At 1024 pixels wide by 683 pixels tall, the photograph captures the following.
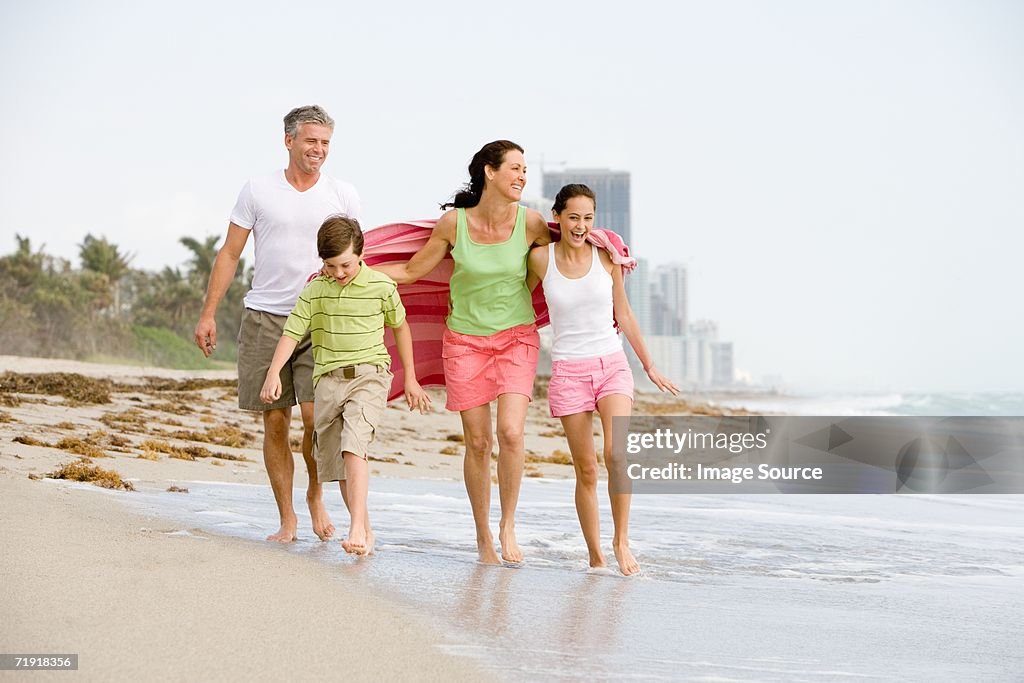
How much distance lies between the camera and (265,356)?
5047mm

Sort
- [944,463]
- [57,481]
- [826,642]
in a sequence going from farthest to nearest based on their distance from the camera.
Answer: [944,463], [57,481], [826,642]

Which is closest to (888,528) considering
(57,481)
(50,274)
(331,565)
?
(331,565)

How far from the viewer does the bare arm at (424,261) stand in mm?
4969

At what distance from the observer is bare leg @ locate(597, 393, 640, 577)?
4.64 m

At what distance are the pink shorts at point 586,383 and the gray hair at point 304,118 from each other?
1.45 m

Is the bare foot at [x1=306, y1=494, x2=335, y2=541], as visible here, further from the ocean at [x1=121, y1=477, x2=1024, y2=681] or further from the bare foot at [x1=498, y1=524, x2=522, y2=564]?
the bare foot at [x1=498, y1=524, x2=522, y2=564]

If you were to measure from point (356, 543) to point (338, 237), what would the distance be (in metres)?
1.21

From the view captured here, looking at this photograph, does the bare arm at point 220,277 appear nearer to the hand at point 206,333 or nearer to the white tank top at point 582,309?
the hand at point 206,333

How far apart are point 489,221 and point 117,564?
203 cm

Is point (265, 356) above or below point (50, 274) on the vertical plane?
below

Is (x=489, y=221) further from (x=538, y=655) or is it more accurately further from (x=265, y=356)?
(x=538, y=655)

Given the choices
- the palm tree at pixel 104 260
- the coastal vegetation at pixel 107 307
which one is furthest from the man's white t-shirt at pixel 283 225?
the palm tree at pixel 104 260

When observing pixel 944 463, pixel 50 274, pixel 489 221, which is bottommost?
pixel 944 463

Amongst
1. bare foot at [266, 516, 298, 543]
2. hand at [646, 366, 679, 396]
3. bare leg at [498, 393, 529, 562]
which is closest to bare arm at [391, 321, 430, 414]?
bare leg at [498, 393, 529, 562]
